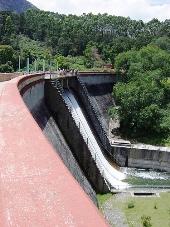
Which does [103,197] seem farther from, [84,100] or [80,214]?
[80,214]

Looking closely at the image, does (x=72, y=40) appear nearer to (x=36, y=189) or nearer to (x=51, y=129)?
(x=51, y=129)

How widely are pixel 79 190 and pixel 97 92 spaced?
4129 cm

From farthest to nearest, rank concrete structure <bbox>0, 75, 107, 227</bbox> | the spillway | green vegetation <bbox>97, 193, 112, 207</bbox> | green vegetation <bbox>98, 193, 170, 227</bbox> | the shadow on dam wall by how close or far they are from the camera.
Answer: the spillway → green vegetation <bbox>97, 193, 112, 207</bbox> → the shadow on dam wall → green vegetation <bbox>98, 193, 170, 227</bbox> → concrete structure <bbox>0, 75, 107, 227</bbox>

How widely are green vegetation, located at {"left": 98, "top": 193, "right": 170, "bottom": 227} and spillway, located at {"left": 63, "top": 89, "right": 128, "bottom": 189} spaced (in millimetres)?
2989

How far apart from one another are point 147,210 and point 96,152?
7.69 m

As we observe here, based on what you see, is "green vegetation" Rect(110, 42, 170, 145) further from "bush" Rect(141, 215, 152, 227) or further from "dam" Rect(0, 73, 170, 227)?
"bush" Rect(141, 215, 152, 227)

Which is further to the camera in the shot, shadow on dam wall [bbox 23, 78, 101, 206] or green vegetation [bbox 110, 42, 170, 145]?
green vegetation [bbox 110, 42, 170, 145]

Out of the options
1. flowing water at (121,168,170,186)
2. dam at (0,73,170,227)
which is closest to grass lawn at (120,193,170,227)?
dam at (0,73,170,227)

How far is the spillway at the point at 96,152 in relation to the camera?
29.0 metres

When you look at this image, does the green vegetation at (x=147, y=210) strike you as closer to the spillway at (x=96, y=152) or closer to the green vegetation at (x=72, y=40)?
the spillway at (x=96, y=152)

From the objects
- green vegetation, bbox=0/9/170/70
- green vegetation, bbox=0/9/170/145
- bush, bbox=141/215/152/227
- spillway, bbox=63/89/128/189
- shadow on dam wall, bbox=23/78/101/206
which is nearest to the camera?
bush, bbox=141/215/152/227

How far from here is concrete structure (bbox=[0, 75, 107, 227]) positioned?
455 cm

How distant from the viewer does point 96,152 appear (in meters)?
30.5

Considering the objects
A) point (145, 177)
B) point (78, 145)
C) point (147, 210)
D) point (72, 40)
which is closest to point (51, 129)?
point (78, 145)
